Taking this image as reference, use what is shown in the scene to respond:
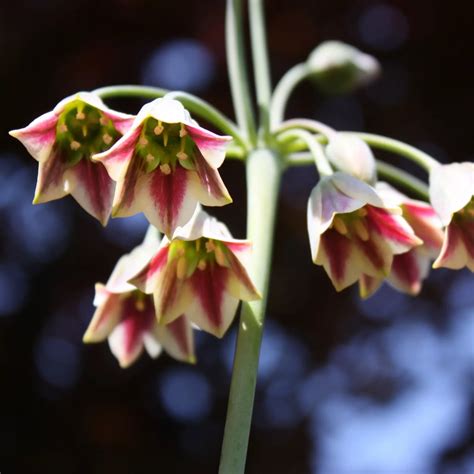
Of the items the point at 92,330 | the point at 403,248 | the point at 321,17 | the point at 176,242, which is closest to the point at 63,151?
the point at 176,242

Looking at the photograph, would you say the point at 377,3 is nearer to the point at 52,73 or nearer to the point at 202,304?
the point at 52,73

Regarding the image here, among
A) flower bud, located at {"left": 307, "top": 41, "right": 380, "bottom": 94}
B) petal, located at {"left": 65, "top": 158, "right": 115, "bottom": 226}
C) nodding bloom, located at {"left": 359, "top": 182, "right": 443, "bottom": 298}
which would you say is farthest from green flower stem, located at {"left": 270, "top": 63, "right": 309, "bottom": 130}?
petal, located at {"left": 65, "top": 158, "right": 115, "bottom": 226}

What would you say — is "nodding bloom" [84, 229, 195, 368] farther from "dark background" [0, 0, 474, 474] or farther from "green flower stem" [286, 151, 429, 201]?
"dark background" [0, 0, 474, 474]

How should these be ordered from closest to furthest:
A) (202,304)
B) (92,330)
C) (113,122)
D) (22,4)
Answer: (113,122)
(202,304)
(92,330)
(22,4)

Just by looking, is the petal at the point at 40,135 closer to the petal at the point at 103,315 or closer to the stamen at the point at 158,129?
the stamen at the point at 158,129

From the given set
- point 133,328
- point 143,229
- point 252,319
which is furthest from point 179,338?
point 143,229
